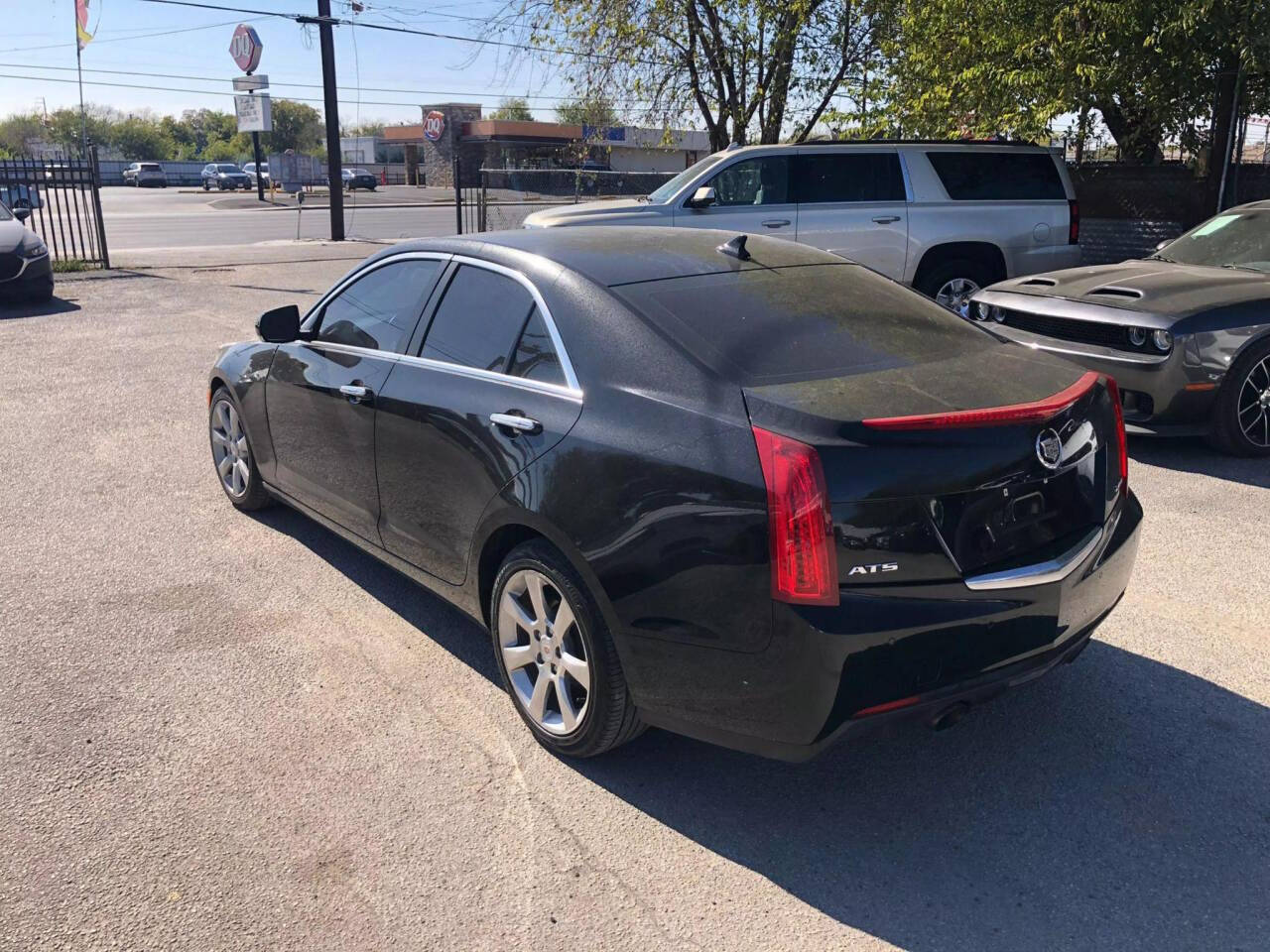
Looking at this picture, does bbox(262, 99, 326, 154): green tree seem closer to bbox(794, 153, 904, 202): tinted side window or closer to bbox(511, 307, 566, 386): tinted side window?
bbox(794, 153, 904, 202): tinted side window

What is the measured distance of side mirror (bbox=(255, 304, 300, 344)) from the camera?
498 centimetres

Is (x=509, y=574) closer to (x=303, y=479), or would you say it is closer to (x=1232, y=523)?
(x=303, y=479)

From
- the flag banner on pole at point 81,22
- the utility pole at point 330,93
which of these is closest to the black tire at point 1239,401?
the utility pole at point 330,93

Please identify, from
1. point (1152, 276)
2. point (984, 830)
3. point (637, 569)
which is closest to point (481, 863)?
point (637, 569)

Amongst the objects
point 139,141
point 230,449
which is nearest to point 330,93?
point 230,449

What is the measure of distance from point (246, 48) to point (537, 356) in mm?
65867

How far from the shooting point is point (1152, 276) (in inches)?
285

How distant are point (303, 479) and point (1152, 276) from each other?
5700 millimetres

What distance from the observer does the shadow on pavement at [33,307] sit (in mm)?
13209

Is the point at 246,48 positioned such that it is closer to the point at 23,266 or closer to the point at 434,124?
the point at 434,124

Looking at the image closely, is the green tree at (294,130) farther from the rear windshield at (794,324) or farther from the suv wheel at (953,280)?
the rear windshield at (794,324)

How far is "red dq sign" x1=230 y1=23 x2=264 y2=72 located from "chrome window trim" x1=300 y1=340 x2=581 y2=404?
209 ft

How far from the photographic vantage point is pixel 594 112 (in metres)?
16.9

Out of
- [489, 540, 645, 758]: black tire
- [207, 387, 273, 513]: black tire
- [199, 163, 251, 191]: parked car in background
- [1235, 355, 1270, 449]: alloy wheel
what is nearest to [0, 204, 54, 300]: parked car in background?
[207, 387, 273, 513]: black tire
